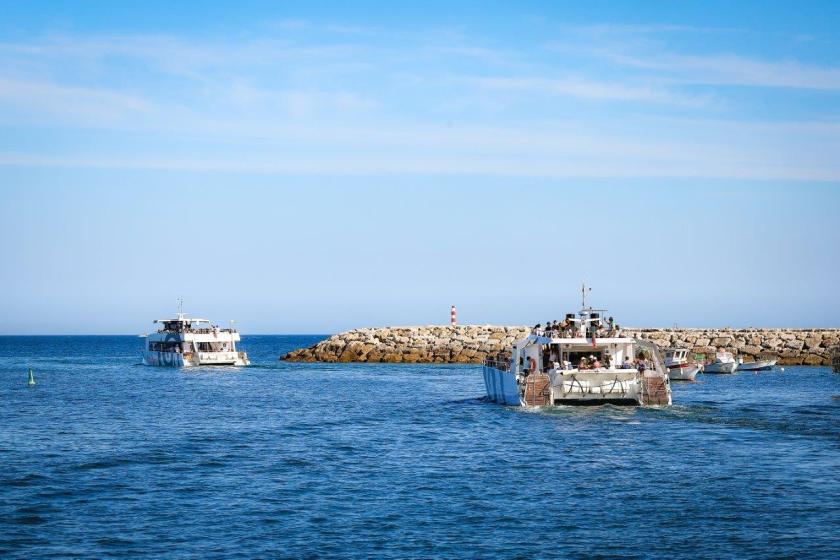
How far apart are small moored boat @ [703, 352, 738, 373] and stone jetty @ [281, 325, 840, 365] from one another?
30.8 ft

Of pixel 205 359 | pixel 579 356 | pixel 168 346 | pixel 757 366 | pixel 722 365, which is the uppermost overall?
pixel 168 346

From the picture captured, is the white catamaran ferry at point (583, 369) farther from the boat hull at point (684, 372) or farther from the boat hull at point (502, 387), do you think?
the boat hull at point (684, 372)

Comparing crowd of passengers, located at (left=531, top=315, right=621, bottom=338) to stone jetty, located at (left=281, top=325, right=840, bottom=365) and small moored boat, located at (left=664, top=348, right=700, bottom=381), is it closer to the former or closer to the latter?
small moored boat, located at (left=664, top=348, right=700, bottom=381)

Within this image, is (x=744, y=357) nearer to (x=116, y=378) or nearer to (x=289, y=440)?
(x=116, y=378)

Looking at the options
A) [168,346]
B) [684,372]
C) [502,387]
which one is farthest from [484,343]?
[502,387]

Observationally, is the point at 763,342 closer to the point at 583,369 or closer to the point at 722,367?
the point at 722,367

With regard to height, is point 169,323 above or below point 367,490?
above

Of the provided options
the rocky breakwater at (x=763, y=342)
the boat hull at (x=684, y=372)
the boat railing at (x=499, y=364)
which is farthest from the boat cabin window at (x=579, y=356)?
the rocky breakwater at (x=763, y=342)

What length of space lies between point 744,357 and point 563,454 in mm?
79745

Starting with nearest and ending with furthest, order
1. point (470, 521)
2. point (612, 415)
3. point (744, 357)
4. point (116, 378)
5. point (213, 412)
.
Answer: point (470, 521) < point (612, 415) < point (213, 412) < point (116, 378) < point (744, 357)

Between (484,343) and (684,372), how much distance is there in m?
38.4

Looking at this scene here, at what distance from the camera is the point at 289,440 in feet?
144

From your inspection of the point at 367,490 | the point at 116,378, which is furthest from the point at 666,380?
the point at 116,378

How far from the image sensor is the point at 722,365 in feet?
319
